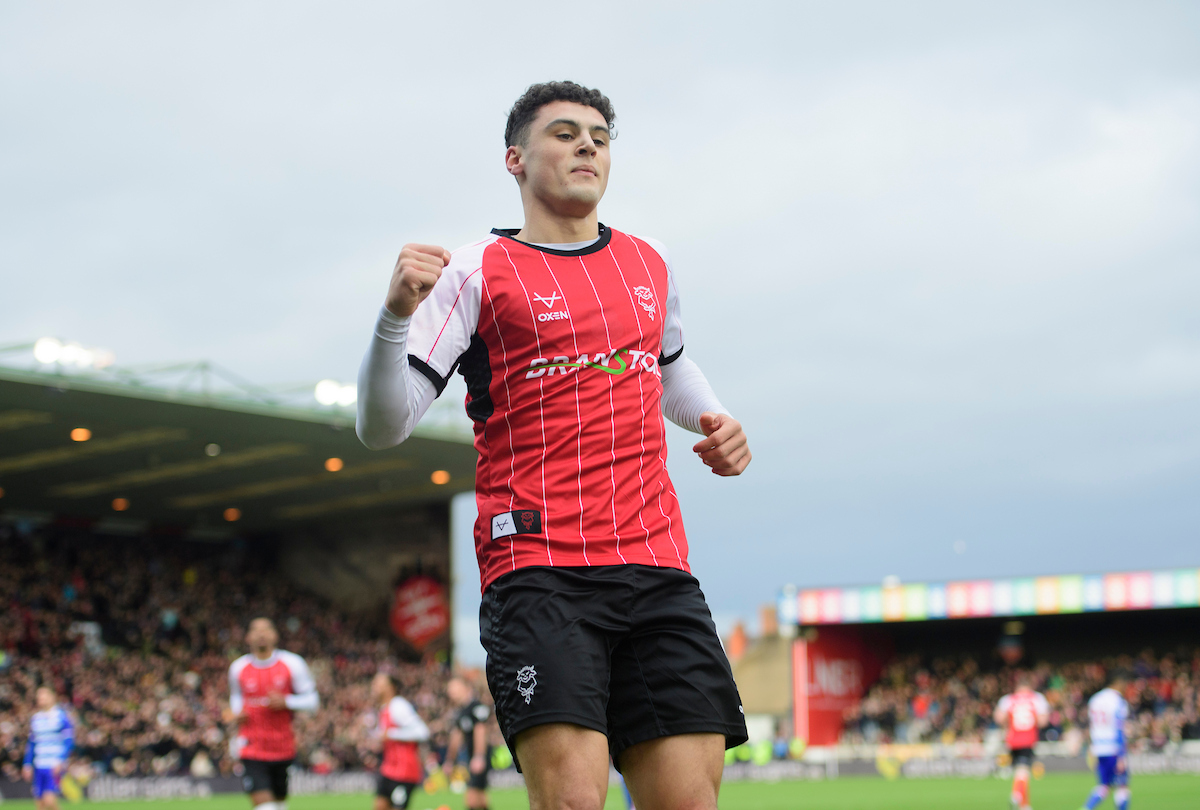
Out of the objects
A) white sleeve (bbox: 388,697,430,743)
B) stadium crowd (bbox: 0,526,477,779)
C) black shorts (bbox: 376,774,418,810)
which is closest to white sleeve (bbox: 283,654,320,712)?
white sleeve (bbox: 388,697,430,743)

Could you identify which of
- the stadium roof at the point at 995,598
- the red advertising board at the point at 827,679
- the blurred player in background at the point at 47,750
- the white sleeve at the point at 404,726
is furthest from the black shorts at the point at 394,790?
the red advertising board at the point at 827,679

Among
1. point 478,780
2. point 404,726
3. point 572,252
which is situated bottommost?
point 478,780

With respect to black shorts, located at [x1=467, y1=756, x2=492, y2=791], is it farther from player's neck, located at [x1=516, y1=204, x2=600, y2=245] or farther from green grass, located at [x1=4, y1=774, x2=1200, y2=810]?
player's neck, located at [x1=516, y1=204, x2=600, y2=245]

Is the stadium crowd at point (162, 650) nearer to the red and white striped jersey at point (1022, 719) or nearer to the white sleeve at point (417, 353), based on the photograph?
the red and white striped jersey at point (1022, 719)

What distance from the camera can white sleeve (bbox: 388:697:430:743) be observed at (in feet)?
40.9

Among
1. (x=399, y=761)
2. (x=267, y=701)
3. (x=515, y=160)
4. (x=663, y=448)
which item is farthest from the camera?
(x=399, y=761)

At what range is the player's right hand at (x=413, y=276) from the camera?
2.83 m

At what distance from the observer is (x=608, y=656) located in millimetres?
2967

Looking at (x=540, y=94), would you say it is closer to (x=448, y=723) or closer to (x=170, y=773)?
(x=170, y=773)

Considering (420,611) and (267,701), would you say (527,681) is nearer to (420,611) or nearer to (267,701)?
(267,701)

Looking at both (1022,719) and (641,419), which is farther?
(1022,719)

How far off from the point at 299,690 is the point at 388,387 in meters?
8.60

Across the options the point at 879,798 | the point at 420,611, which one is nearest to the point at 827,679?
the point at 420,611

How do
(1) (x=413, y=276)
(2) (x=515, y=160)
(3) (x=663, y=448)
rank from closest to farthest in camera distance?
(1) (x=413, y=276) → (3) (x=663, y=448) → (2) (x=515, y=160)
